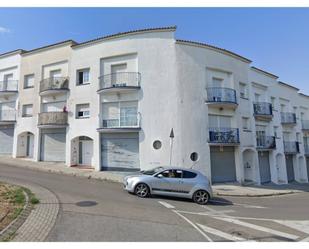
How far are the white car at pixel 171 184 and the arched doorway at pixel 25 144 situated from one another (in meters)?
14.3

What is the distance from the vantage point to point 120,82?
18.1 metres

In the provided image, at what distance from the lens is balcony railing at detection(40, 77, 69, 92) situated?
19.6m

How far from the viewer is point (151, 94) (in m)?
17.3

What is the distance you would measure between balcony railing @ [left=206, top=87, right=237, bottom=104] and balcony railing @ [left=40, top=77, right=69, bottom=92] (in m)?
11.8

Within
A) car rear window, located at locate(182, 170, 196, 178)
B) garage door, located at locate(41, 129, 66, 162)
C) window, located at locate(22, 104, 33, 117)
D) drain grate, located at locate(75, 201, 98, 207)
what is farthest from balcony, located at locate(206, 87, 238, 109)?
window, located at locate(22, 104, 33, 117)

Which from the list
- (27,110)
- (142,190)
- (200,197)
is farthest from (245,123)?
(27,110)

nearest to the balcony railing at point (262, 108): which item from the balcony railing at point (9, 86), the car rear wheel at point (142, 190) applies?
the car rear wheel at point (142, 190)

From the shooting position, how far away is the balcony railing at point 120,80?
17656 millimetres

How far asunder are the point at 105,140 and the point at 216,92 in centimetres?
951

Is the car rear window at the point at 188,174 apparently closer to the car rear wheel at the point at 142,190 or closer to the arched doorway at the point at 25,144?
the car rear wheel at the point at 142,190

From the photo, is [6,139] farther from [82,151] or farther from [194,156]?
[194,156]

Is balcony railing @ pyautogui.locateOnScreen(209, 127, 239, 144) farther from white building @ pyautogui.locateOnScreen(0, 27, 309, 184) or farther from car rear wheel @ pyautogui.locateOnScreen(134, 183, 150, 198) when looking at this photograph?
car rear wheel @ pyautogui.locateOnScreen(134, 183, 150, 198)

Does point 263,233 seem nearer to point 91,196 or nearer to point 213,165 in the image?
point 91,196

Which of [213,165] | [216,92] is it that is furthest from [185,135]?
[216,92]
